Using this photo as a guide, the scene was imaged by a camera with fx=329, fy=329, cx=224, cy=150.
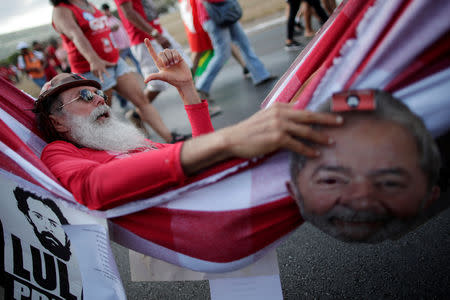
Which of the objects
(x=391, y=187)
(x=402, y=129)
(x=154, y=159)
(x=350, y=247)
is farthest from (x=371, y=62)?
(x=350, y=247)

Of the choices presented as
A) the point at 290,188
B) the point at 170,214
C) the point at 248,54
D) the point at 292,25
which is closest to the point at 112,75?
the point at 248,54

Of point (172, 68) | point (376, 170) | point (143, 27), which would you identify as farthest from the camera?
point (143, 27)

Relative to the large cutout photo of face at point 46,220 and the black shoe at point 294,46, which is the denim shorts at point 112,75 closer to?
the large cutout photo of face at point 46,220

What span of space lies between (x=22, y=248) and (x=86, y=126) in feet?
2.11

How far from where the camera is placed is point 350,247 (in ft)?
6.28

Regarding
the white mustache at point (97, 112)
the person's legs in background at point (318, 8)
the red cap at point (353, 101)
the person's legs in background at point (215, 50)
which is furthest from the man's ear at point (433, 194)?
the person's legs in background at point (318, 8)

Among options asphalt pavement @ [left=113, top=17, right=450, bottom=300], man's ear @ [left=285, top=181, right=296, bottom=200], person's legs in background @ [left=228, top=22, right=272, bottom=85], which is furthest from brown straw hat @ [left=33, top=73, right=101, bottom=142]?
person's legs in background @ [left=228, top=22, right=272, bottom=85]

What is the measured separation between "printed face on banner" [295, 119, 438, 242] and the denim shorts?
2690 mm

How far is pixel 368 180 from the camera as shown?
0.86m

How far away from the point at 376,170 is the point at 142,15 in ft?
11.4

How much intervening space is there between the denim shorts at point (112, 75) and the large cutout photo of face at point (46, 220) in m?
2.00

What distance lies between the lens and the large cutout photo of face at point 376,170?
0.84 metres

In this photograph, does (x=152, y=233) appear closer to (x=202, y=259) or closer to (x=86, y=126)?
(x=202, y=259)

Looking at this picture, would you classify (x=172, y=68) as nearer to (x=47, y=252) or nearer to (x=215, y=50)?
(x=47, y=252)
